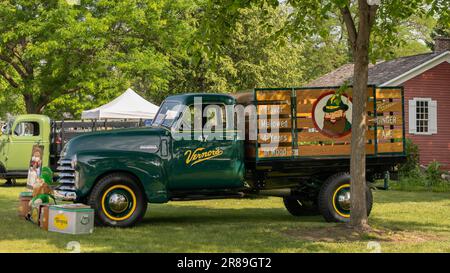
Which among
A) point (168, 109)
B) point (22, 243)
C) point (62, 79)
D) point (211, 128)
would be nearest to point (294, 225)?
point (211, 128)

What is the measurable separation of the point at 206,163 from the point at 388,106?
365 centimetres

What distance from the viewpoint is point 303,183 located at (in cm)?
1227

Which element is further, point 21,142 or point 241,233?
point 21,142

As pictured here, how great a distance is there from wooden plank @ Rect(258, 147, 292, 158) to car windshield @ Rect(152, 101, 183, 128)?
1601 mm

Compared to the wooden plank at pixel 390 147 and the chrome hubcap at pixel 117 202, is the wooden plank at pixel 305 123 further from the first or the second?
the chrome hubcap at pixel 117 202

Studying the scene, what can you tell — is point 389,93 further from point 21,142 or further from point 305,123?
point 21,142

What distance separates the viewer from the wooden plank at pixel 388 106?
40.0 ft

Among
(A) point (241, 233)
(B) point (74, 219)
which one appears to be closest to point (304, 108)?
(A) point (241, 233)

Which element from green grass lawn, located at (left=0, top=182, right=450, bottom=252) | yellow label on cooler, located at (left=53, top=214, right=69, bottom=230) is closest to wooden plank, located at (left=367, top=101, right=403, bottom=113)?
green grass lawn, located at (left=0, top=182, right=450, bottom=252)

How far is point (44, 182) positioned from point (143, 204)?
1860mm

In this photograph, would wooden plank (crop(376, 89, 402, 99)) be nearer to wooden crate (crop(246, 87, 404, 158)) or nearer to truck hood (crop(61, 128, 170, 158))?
wooden crate (crop(246, 87, 404, 158))

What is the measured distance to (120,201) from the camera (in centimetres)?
1097
